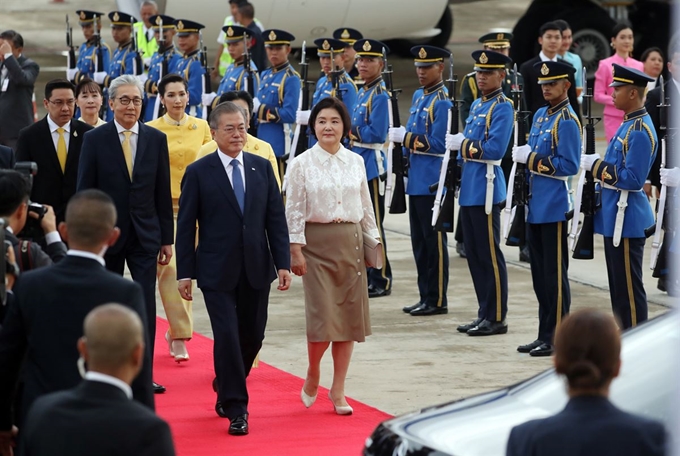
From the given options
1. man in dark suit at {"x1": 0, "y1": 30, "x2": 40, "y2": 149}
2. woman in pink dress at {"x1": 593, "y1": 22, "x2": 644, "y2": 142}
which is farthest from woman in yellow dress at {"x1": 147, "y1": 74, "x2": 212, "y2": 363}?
woman in pink dress at {"x1": 593, "y1": 22, "x2": 644, "y2": 142}

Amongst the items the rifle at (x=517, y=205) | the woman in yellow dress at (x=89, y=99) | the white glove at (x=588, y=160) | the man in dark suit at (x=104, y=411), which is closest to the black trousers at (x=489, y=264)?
the rifle at (x=517, y=205)

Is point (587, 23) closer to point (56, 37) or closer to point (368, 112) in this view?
point (368, 112)

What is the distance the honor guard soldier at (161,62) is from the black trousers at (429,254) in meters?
4.66

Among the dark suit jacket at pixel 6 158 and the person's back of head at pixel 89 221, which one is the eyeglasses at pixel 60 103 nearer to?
the dark suit jacket at pixel 6 158

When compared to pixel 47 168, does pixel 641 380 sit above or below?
below

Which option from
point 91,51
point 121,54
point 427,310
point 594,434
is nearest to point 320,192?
point 427,310

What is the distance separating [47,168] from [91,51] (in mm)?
8869

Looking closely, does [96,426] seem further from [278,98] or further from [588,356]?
[278,98]

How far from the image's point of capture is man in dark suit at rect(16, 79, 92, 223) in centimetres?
711

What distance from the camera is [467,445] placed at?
369cm

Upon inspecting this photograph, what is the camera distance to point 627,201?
7684 mm

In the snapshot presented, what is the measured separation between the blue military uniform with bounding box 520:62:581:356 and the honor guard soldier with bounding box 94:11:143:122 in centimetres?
752

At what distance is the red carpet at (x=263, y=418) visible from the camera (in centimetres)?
623

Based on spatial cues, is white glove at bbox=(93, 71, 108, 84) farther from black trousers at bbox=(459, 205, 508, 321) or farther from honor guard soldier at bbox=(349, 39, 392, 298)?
black trousers at bbox=(459, 205, 508, 321)
